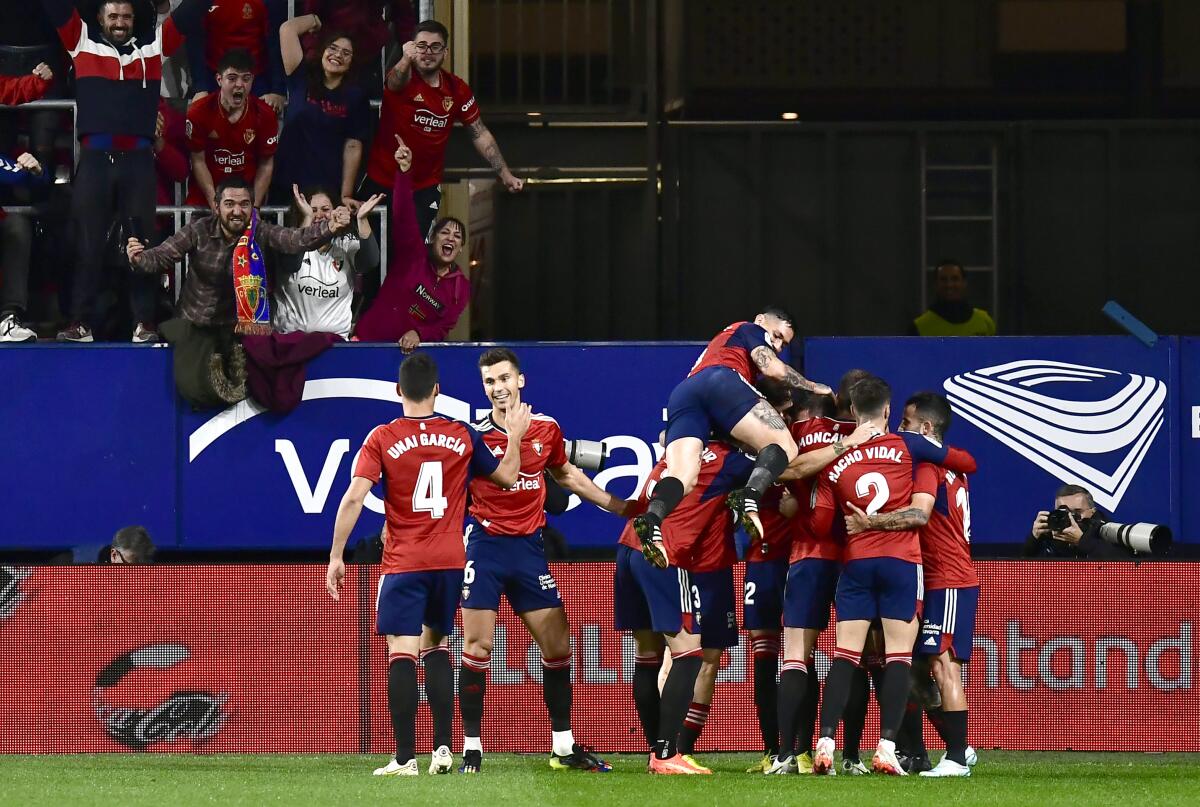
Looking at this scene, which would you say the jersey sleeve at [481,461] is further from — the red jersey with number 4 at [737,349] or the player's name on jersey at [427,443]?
the red jersey with number 4 at [737,349]

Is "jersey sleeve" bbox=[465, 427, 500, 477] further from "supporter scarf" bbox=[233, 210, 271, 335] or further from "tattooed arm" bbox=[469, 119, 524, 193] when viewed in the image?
"tattooed arm" bbox=[469, 119, 524, 193]

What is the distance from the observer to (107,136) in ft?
42.5

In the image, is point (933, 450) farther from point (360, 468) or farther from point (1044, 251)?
point (1044, 251)

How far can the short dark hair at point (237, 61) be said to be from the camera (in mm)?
13461

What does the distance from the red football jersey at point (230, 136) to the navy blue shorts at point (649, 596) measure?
5.18m

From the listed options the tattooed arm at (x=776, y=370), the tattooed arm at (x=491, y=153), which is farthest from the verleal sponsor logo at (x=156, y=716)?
the tattooed arm at (x=491, y=153)

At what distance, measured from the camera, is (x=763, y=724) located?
1016 cm

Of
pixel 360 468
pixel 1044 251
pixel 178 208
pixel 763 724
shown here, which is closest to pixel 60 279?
pixel 178 208

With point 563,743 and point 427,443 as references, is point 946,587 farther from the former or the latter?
point 427,443

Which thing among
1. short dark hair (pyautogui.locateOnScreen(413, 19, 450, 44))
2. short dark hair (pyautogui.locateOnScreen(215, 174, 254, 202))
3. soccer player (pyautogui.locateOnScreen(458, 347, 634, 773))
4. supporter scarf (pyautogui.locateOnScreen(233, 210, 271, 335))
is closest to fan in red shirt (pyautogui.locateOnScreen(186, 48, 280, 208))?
short dark hair (pyautogui.locateOnScreen(215, 174, 254, 202))

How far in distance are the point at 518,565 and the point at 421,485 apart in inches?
31.2

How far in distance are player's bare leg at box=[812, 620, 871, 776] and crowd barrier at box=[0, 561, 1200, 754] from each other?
1.95m

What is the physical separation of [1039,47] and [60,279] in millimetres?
10941

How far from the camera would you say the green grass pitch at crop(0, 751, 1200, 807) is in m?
8.16
